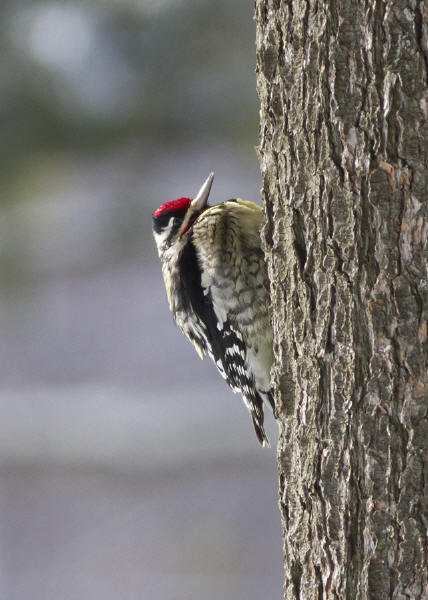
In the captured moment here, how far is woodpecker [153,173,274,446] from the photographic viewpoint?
8.62ft

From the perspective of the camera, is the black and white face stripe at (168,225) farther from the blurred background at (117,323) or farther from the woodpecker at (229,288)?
the blurred background at (117,323)

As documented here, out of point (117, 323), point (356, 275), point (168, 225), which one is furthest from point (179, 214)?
point (117, 323)

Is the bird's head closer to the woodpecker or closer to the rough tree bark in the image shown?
the woodpecker

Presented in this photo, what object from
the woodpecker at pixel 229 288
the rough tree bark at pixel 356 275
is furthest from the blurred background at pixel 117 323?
the rough tree bark at pixel 356 275

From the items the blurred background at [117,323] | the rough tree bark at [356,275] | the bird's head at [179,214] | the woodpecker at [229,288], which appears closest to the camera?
the rough tree bark at [356,275]

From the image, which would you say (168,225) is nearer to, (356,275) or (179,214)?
(179,214)

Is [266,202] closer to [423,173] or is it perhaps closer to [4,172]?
[423,173]

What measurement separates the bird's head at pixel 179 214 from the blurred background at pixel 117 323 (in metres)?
2.91

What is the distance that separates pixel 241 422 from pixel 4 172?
251cm

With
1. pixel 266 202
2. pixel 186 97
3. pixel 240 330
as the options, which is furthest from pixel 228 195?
pixel 266 202

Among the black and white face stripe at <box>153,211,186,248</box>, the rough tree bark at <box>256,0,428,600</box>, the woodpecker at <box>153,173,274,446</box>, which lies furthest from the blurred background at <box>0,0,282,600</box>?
the rough tree bark at <box>256,0,428,600</box>

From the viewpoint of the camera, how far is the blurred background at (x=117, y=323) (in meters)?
5.70

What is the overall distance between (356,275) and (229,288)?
121cm

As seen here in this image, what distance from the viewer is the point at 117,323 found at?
631 centimetres
